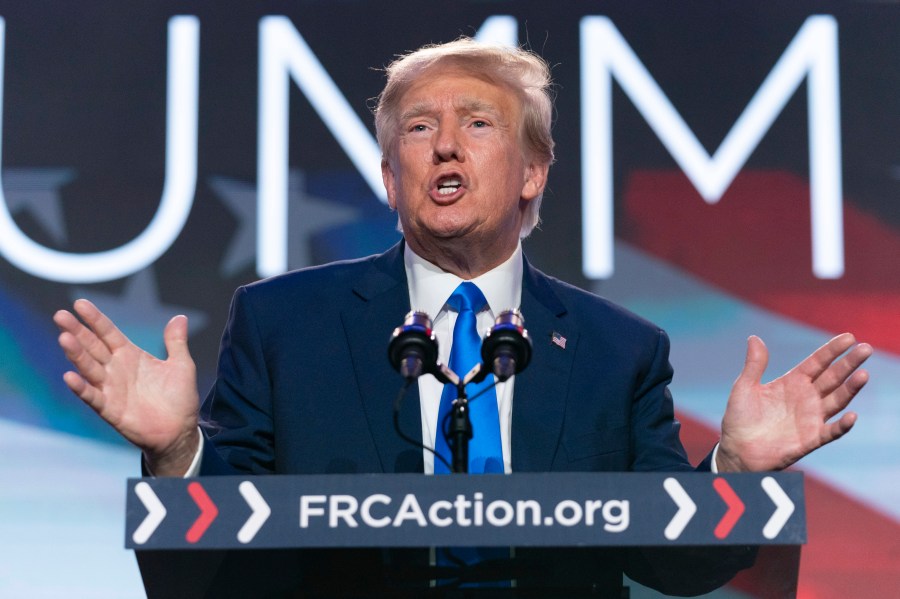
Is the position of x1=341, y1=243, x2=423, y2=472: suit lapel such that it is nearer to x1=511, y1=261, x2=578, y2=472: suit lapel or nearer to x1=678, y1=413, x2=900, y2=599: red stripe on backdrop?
x1=511, y1=261, x2=578, y2=472: suit lapel

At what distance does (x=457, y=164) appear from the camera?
230 centimetres

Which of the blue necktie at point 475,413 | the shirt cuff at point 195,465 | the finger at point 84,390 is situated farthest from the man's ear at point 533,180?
the finger at point 84,390

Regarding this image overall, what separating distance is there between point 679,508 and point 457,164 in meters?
1.11

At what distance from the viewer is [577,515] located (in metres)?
1.34

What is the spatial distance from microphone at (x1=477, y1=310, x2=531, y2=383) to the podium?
0.67ft

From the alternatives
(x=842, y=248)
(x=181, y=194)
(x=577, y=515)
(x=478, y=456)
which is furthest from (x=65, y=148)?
(x=577, y=515)

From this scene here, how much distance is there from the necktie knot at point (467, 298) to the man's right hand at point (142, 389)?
62cm

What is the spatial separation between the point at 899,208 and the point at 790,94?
1.52 feet

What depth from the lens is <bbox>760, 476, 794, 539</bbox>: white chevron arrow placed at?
4.37 feet

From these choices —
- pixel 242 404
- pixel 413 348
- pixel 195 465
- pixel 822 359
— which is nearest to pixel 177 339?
pixel 195 465

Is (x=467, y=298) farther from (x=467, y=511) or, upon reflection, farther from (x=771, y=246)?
(x=771, y=246)

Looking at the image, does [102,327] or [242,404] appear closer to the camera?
[102,327]

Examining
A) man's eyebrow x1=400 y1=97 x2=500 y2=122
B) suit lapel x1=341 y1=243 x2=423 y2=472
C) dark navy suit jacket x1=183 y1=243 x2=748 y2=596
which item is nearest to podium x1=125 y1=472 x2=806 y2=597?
dark navy suit jacket x1=183 y1=243 x2=748 y2=596

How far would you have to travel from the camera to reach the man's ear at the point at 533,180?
2533 millimetres
